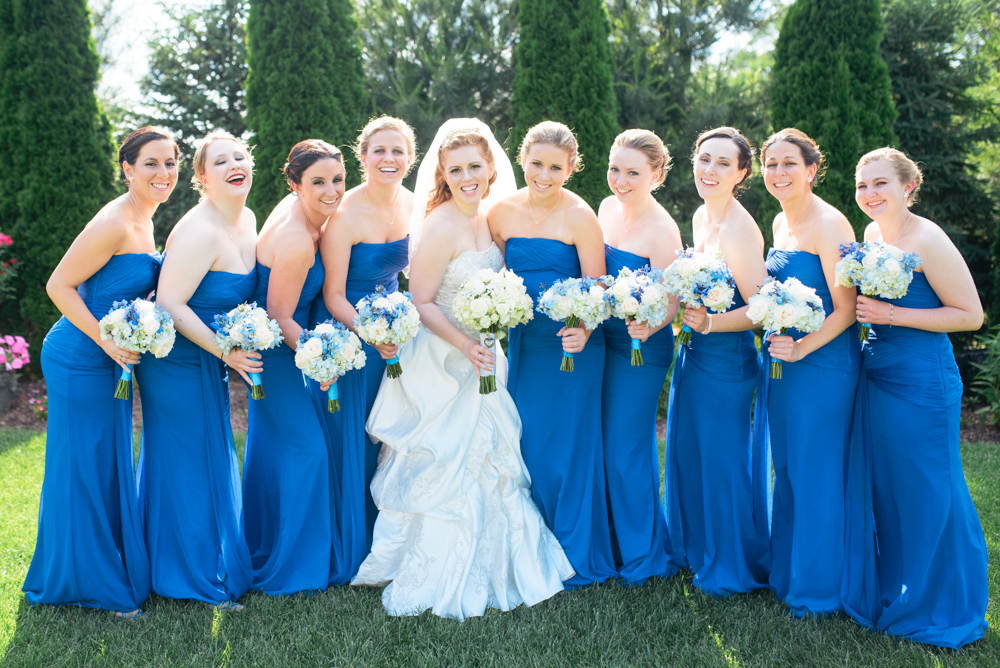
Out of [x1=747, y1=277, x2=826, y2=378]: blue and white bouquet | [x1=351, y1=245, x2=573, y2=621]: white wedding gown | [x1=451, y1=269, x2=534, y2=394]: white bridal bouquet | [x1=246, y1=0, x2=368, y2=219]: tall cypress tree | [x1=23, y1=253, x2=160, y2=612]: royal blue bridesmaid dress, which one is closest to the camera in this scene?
[x1=747, y1=277, x2=826, y2=378]: blue and white bouquet

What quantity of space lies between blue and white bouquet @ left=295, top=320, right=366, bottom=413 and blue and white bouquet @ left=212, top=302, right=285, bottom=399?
0.18 meters

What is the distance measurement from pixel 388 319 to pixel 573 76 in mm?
6517

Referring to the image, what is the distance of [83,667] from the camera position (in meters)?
3.65

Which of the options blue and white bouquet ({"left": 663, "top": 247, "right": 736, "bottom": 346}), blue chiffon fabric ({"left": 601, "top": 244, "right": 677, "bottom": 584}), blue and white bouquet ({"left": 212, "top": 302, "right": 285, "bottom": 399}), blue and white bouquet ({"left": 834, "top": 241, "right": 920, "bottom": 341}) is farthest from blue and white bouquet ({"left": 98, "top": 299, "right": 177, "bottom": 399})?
blue and white bouquet ({"left": 834, "top": 241, "right": 920, "bottom": 341})

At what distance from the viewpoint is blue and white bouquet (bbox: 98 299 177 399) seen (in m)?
3.80

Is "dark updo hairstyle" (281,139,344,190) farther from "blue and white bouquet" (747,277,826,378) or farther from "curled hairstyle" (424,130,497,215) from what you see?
"blue and white bouquet" (747,277,826,378)

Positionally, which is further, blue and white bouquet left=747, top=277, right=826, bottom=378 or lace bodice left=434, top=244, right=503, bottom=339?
lace bodice left=434, top=244, right=503, bottom=339

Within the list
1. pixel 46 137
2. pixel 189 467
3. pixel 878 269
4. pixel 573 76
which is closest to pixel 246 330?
pixel 189 467

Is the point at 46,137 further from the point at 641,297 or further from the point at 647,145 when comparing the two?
the point at 641,297

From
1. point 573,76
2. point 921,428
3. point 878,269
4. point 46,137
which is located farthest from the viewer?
point 573,76

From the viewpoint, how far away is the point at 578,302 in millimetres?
4102

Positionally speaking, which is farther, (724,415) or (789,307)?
(724,415)

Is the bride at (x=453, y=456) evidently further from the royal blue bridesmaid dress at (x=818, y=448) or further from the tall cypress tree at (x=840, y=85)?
the tall cypress tree at (x=840, y=85)

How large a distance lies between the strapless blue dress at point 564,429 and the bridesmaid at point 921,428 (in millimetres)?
1535
